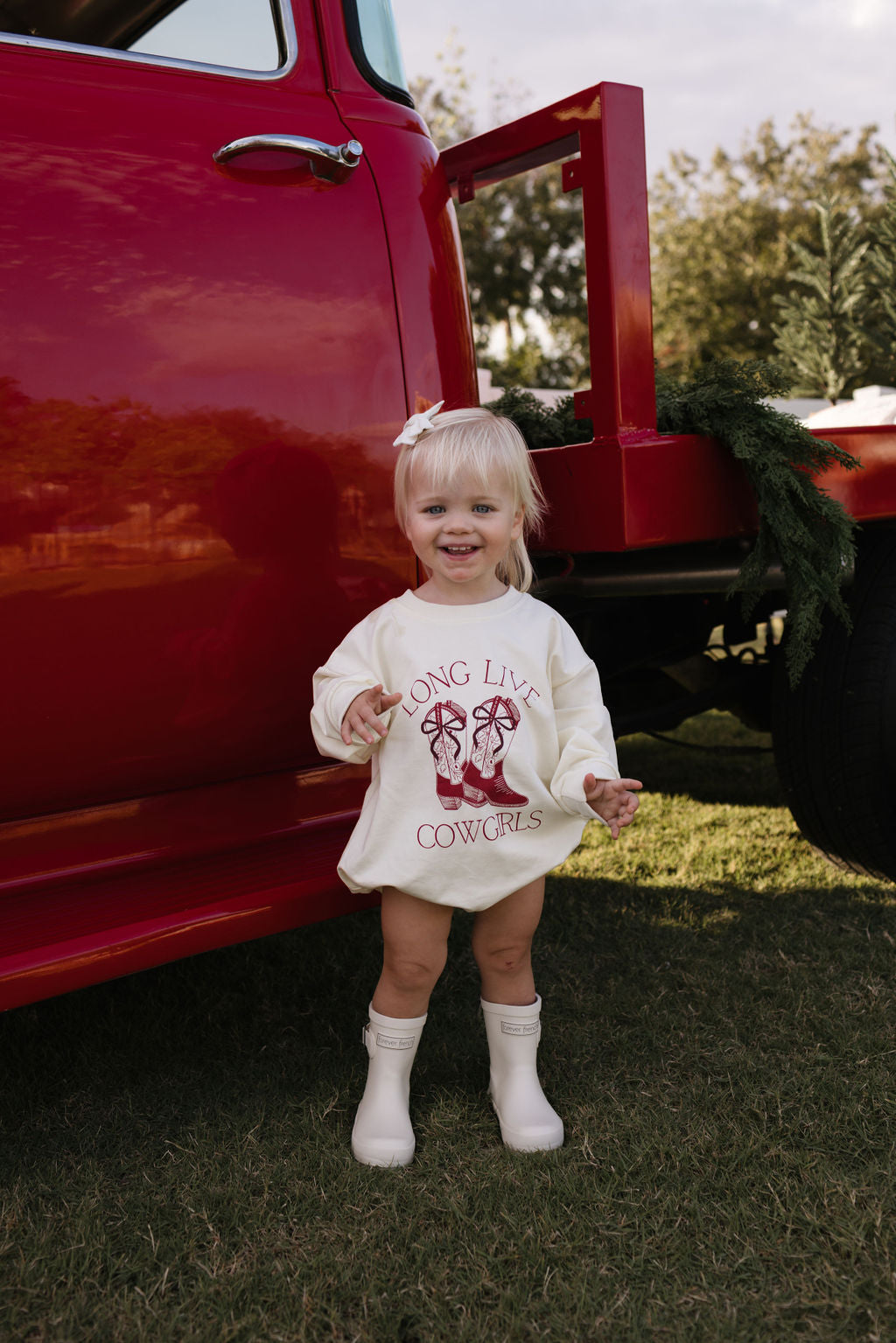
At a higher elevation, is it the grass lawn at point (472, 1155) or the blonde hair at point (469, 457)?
the blonde hair at point (469, 457)

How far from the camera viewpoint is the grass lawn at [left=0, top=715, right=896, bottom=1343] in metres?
1.37

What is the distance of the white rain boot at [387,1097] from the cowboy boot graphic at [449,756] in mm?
375

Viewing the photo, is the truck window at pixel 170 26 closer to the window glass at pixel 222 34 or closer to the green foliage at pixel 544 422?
the window glass at pixel 222 34

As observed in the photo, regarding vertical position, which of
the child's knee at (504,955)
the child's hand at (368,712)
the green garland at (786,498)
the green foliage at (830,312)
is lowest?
the child's knee at (504,955)

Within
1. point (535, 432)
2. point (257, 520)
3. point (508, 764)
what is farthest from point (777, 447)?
point (257, 520)

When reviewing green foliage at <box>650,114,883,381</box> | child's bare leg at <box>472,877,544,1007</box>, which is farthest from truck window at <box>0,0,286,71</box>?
green foliage at <box>650,114,883,381</box>

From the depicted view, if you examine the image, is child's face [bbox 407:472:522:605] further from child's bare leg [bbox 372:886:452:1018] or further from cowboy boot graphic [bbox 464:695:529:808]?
child's bare leg [bbox 372:886:452:1018]

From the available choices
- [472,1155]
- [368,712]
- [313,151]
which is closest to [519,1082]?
[472,1155]

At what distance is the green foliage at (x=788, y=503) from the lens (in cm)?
195

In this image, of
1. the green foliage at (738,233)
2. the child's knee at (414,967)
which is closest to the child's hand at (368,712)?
the child's knee at (414,967)

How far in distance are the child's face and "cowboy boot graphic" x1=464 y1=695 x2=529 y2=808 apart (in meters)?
0.20

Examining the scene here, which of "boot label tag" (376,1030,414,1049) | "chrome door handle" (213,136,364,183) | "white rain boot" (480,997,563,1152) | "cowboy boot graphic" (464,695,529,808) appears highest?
"chrome door handle" (213,136,364,183)

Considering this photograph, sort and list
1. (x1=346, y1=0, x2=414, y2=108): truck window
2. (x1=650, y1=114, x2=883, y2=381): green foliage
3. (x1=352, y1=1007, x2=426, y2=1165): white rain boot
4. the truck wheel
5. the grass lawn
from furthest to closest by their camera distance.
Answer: (x1=650, y1=114, x2=883, y2=381): green foliage
the truck wheel
(x1=346, y1=0, x2=414, y2=108): truck window
(x1=352, y1=1007, x2=426, y2=1165): white rain boot
the grass lawn

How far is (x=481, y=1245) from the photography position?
147 centimetres
